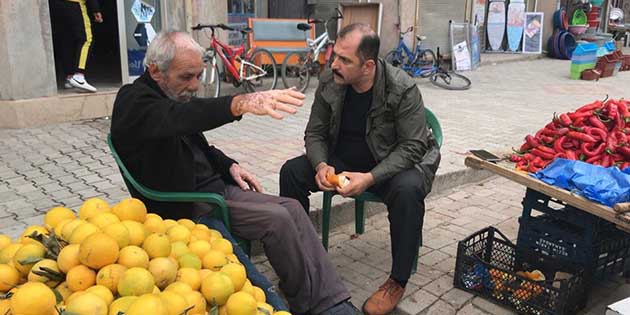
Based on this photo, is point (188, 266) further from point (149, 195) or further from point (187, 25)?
point (187, 25)

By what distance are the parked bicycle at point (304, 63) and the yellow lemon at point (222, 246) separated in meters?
7.12

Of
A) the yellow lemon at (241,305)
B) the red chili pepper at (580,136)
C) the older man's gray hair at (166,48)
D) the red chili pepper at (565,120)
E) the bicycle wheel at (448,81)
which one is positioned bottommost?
the bicycle wheel at (448,81)

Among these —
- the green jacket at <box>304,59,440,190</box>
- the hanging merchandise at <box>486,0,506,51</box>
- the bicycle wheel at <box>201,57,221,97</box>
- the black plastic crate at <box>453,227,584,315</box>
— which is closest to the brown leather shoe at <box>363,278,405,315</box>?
the black plastic crate at <box>453,227,584,315</box>

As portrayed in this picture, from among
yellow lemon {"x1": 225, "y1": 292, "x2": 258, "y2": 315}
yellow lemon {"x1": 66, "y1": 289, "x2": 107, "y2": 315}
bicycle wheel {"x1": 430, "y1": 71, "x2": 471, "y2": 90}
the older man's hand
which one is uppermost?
the older man's hand

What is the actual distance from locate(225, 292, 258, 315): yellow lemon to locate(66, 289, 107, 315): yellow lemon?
395 millimetres

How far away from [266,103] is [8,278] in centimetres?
104

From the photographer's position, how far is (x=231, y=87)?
891 centimetres

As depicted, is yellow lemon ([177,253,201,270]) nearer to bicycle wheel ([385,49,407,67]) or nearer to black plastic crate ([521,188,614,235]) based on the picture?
black plastic crate ([521,188,614,235])

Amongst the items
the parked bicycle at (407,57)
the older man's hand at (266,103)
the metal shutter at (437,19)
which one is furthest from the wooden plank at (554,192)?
the metal shutter at (437,19)

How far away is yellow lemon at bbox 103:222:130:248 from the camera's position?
1806 mm

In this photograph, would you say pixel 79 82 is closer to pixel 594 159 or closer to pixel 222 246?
pixel 222 246

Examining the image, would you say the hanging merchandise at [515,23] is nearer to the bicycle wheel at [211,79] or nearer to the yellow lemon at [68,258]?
the bicycle wheel at [211,79]

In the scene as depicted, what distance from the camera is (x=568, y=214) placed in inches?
118

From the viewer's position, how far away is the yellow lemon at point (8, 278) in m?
1.76
